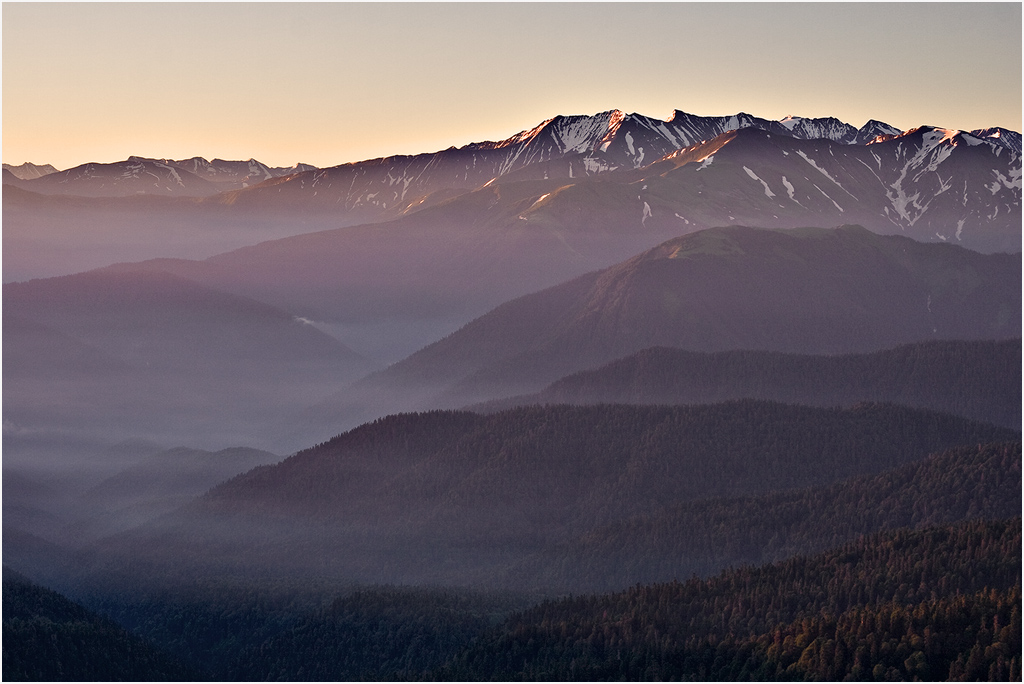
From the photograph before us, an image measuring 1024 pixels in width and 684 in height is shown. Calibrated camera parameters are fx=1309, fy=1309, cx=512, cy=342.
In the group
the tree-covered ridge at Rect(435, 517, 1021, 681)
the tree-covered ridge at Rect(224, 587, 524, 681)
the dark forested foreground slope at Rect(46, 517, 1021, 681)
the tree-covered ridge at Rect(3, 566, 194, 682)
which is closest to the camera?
the tree-covered ridge at Rect(435, 517, 1021, 681)

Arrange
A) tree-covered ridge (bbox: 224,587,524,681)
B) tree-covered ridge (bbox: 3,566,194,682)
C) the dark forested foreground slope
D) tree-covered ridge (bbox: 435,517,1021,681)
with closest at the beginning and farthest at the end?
1. tree-covered ridge (bbox: 435,517,1021,681)
2. the dark forested foreground slope
3. tree-covered ridge (bbox: 3,566,194,682)
4. tree-covered ridge (bbox: 224,587,524,681)

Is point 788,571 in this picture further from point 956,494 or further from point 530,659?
point 956,494

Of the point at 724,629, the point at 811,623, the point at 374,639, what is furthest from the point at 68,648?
the point at 811,623

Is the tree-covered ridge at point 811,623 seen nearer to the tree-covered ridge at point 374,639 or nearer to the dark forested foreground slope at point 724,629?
the dark forested foreground slope at point 724,629

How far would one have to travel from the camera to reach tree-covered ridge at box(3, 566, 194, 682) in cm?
15912

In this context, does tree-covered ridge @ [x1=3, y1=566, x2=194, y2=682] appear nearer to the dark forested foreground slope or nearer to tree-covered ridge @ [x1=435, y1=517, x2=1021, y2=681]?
the dark forested foreground slope

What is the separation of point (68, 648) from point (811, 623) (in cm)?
9187

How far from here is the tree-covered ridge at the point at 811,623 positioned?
116 meters

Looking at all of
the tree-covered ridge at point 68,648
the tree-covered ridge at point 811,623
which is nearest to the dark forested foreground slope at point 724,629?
the tree-covered ridge at point 811,623

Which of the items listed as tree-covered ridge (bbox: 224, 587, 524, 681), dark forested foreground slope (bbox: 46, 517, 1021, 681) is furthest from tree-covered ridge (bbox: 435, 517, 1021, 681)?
tree-covered ridge (bbox: 224, 587, 524, 681)

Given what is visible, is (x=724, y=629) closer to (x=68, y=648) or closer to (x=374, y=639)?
(x=374, y=639)

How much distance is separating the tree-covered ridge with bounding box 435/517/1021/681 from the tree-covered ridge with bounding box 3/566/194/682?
42275 millimetres

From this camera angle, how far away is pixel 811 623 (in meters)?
127

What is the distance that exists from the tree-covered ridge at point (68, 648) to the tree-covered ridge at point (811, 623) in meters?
42.3
